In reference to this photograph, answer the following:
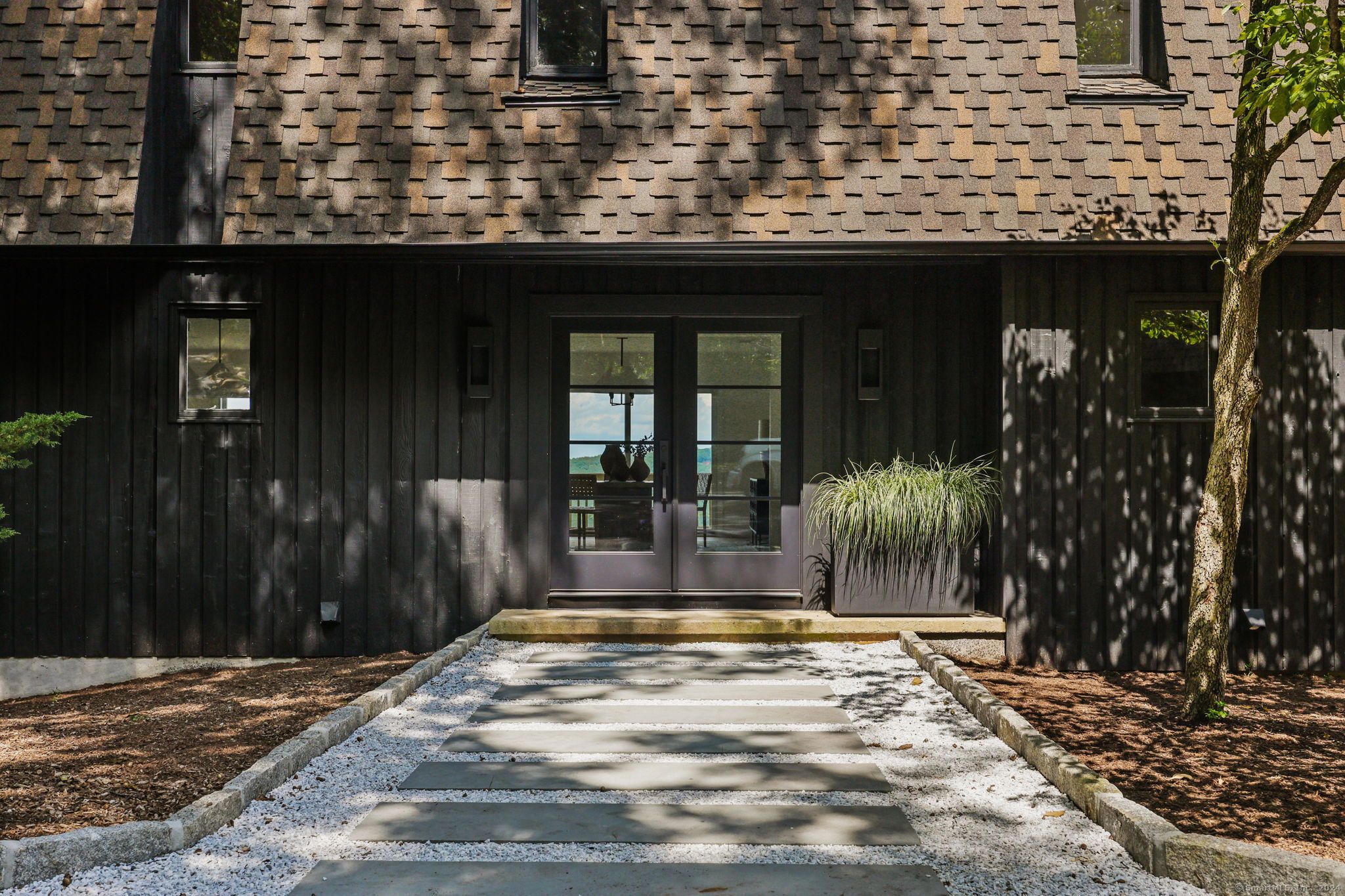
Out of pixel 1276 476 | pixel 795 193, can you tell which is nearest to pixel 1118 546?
pixel 1276 476

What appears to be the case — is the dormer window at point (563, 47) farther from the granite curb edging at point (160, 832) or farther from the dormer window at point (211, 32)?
the granite curb edging at point (160, 832)

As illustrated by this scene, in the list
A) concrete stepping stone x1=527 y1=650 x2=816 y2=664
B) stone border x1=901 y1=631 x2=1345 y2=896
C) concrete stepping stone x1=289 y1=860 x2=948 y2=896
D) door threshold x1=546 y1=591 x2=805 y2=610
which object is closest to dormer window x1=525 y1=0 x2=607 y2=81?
door threshold x1=546 y1=591 x2=805 y2=610

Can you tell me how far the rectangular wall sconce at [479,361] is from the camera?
6.57m

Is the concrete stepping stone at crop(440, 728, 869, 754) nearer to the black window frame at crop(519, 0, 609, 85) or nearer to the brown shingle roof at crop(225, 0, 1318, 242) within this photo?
the brown shingle roof at crop(225, 0, 1318, 242)

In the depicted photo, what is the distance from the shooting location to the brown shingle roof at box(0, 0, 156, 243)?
5.98m

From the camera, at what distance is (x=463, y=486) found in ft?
21.8

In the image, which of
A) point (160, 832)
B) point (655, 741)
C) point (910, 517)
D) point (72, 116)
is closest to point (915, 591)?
point (910, 517)

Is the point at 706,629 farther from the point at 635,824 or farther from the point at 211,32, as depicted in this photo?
the point at 211,32

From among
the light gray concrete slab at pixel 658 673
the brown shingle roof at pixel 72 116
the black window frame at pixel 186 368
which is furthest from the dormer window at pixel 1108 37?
the brown shingle roof at pixel 72 116

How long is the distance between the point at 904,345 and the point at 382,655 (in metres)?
3.94

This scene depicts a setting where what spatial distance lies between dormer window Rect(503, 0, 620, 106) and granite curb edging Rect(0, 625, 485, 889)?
A: 416 centimetres

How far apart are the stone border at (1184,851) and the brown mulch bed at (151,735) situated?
305 centimetres

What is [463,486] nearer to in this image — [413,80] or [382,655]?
[382,655]

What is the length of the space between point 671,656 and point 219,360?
352 centimetres
